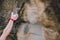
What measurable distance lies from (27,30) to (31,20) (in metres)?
0.15

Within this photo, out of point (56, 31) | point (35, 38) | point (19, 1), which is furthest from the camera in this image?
point (19, 1)

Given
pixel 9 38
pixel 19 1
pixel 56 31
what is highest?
pixel 19 1

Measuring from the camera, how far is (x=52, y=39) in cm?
216

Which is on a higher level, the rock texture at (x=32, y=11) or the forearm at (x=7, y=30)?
the rock texture at (x=32, y=11)

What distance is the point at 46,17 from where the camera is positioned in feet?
7.04

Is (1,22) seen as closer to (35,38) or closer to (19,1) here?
(19,1)

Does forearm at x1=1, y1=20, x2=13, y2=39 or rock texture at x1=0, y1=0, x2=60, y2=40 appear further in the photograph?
forearm at x1=1, y1=20, x2=13, y2=39

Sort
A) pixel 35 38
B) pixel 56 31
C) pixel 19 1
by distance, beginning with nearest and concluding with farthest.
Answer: pixel 56 31 < pixel 35 38 < pixel 19 1

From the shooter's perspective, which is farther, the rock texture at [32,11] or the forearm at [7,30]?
the forearm at [7,30]

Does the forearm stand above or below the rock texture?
below

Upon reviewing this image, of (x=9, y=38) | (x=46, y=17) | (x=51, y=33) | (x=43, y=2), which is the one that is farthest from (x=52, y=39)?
(x=9, y=38)

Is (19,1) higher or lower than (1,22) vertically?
higher

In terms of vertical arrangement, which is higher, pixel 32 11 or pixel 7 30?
pixel 32 11

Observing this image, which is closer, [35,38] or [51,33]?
[51,33]
